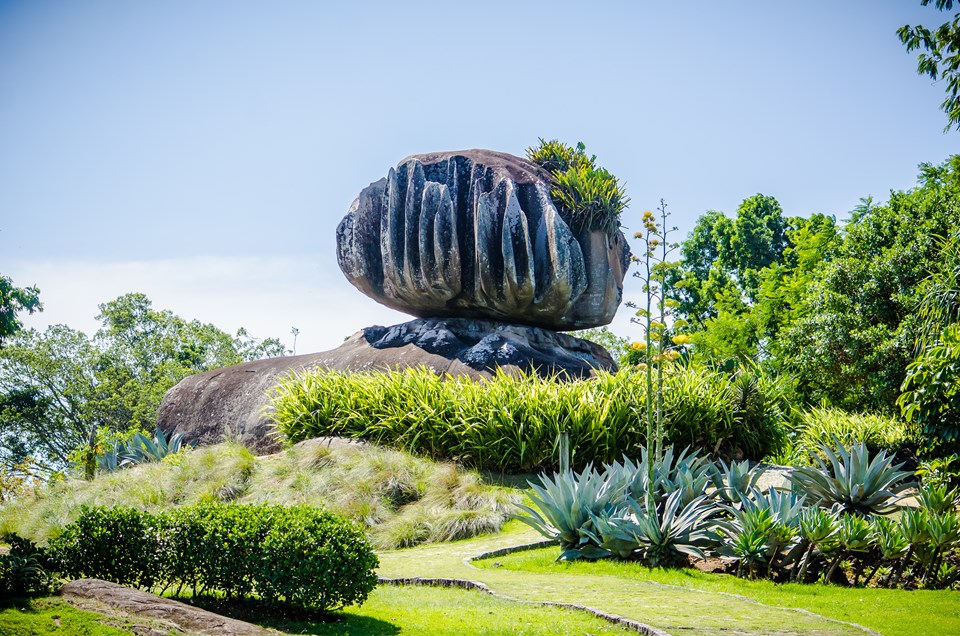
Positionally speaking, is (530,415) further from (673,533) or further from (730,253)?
(730,253)

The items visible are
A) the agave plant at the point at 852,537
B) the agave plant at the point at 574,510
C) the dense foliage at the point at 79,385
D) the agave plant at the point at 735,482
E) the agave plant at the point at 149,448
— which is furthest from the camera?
the dense foliage at the point at 79,385

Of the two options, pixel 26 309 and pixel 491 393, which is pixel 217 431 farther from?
pixel 491 393

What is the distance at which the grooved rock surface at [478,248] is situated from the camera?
56.7ft

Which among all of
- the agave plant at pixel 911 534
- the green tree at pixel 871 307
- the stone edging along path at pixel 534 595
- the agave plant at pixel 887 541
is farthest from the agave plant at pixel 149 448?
the green tree at pixel 871 307

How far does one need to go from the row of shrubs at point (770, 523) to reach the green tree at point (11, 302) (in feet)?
44.0

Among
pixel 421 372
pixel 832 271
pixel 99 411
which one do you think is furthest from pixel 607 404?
pixel 99 411

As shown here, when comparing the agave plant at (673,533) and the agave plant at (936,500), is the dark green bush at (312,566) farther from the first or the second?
the agave plant at (936,500)

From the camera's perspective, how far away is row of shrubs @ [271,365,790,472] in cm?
1316

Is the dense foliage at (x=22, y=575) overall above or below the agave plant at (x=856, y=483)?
below

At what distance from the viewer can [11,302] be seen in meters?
17.6

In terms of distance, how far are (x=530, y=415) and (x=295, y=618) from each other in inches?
294

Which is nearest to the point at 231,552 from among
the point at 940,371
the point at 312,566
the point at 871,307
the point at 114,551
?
the point at 312,566

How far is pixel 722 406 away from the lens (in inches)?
554

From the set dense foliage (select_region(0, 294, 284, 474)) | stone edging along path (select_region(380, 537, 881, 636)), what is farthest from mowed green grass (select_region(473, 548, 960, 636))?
dense foliage (select_region(0, 294, 284, 474))
